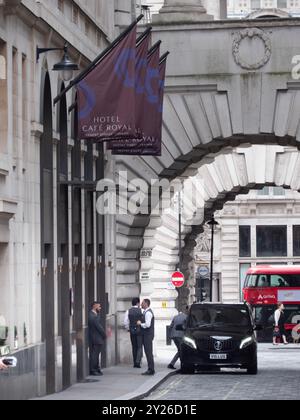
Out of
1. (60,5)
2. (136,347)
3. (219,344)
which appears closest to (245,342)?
(219,344)

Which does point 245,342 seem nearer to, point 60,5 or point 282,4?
point 60,5

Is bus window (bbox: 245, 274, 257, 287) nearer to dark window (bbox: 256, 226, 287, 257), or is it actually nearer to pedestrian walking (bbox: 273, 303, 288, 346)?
pedestrian walking (bbox: 273, 303, 288, 346)

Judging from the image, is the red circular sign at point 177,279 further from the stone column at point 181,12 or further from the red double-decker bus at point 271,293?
A: the stone column at point 181,12

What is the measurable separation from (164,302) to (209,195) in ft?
14.1

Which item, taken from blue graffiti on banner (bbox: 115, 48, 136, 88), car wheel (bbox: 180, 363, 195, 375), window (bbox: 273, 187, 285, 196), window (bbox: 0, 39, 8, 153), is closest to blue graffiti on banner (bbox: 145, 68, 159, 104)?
blue graffiti on banner (bbox: 115, 48, 136, 88)

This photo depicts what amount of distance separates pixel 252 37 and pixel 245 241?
50222 millimetres

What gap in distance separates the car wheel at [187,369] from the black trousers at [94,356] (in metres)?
3.57

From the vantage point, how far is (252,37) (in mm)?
45094

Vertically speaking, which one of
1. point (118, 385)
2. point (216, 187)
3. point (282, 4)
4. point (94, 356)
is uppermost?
point (282, 4)

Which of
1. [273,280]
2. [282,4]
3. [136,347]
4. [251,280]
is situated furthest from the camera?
[282,4]

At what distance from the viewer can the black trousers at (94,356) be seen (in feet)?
127

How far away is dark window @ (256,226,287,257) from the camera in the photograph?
9500cm

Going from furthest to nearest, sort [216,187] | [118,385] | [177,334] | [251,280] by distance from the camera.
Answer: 1. [251,280]
2. [216,187]
3. [177,334]
4. [118,385]

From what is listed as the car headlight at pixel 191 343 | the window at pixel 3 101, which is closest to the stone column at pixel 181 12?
the car headlight at pixel 191 343
